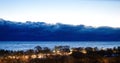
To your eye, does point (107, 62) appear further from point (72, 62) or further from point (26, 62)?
point (26, 62)

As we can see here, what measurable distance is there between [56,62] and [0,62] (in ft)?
12.3

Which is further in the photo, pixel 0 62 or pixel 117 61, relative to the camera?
pixel 0 62

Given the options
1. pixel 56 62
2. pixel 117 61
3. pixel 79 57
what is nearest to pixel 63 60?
pixel 56 62

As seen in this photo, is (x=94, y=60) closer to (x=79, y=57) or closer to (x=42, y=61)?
(x=79, y=57)

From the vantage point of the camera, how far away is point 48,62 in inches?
865

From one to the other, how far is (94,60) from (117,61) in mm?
1714

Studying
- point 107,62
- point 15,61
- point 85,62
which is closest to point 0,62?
point 15,61

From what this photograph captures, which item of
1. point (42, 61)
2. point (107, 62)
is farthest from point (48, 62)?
point (107, 62)

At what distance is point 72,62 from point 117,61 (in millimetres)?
2896

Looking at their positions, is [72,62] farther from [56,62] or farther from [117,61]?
[117,61]

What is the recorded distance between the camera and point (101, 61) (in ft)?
70.4

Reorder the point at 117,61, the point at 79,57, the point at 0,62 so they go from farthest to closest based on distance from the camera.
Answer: the point at 79,57 → the point at 0,62 → the point at 117,61

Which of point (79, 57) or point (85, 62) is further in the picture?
point (79, 57)

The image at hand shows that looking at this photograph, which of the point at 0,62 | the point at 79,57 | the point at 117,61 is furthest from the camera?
A: the point at 79,57
